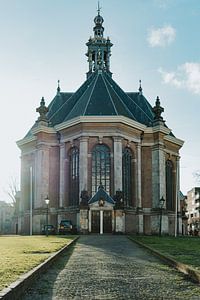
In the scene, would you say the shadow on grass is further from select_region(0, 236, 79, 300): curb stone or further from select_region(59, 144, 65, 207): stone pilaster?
select_region(59, 144, 65, 207): stone pilaster

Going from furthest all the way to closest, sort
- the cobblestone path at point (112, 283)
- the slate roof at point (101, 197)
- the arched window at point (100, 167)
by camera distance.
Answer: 1. the arched window at point (100, 167)
2. the slate roof at point (101, 197)
3. the cobblestone path at point (112, 283)

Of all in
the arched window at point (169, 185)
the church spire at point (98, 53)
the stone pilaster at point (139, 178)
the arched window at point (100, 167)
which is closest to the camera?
the arched window at point (100, 167)

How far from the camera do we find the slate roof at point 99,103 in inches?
2110

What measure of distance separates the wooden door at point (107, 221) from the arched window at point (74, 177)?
466 cm

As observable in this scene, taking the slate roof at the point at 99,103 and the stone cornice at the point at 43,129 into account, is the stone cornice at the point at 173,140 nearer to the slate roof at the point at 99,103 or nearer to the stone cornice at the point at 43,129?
the slate roof at the point at 99,103

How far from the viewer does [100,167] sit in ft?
168

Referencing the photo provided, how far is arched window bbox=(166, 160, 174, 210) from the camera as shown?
58.0 metres

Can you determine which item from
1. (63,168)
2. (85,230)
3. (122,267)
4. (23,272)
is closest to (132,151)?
(63,168)

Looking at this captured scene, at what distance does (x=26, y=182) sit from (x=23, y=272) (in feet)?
162

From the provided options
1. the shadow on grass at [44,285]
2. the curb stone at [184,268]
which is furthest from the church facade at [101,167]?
the shadow on grass at [44,285]

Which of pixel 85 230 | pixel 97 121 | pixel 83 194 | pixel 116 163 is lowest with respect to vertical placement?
pixel 85 230

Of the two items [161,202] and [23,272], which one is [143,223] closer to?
[161,202]

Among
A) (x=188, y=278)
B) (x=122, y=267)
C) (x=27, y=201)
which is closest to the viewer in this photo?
(x=188, y=278)

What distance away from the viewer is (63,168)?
175ft
